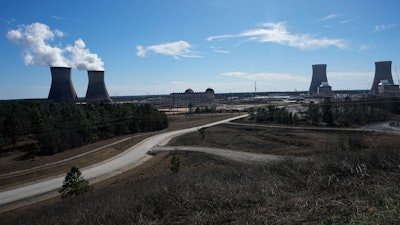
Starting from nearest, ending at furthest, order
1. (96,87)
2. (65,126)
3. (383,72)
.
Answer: (65,126) → (96,87) → (383,72)

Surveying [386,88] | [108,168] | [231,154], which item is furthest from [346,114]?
[386,88]

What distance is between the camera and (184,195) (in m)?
6.11

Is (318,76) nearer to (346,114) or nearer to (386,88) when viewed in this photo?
(386,88)

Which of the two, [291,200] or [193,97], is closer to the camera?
[291,200]

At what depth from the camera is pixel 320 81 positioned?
317 ft

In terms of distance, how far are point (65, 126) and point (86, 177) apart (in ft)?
49.7

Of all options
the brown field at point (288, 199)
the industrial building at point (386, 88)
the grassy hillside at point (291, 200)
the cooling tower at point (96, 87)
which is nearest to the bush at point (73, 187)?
the brown field at point (288, 199)

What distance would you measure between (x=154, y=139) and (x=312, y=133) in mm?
17768

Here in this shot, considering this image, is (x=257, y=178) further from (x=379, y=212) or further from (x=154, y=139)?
(x=154, y=139)

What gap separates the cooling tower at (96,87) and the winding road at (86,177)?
2995 cm

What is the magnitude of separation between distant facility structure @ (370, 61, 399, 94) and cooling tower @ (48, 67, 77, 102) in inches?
2837

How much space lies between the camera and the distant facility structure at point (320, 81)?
94250 millimetres

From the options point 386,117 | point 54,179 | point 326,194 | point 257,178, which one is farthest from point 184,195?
point 386,117

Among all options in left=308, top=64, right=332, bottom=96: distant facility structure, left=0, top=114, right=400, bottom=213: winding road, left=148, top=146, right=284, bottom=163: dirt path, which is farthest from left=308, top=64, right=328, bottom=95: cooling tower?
left=148, top=146, right=284, bottom=163: dirt path
